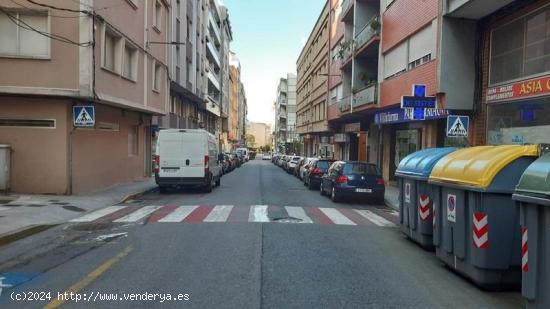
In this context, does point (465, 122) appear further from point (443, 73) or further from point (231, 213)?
point (231, 213)

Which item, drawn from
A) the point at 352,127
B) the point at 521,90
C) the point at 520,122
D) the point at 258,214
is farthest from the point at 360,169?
the point at 352,127

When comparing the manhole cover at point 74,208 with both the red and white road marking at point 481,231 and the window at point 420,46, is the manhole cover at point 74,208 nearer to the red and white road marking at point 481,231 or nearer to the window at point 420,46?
the red and white road marking at point 481,231

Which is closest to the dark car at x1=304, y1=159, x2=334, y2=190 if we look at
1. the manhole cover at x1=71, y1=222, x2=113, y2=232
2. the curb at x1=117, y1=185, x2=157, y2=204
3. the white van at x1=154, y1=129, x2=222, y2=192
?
the white van at x1=154, y1=129, x2=222, y2=192

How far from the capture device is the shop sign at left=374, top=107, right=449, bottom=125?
58.4 feet

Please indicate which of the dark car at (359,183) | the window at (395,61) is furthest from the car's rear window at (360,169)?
the window at (395,61)

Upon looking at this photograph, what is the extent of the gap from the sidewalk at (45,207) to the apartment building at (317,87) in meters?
26.6

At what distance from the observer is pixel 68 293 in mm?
5848

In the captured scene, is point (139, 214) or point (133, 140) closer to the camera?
point (139, 214)

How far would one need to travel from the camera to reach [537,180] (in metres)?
5.37

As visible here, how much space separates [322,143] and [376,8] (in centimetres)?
2712

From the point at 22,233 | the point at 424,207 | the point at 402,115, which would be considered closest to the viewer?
the point at 424,207

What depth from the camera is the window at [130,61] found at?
2167 centimetres

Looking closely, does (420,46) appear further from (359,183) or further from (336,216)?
(336,216)

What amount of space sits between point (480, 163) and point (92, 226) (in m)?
7.94
